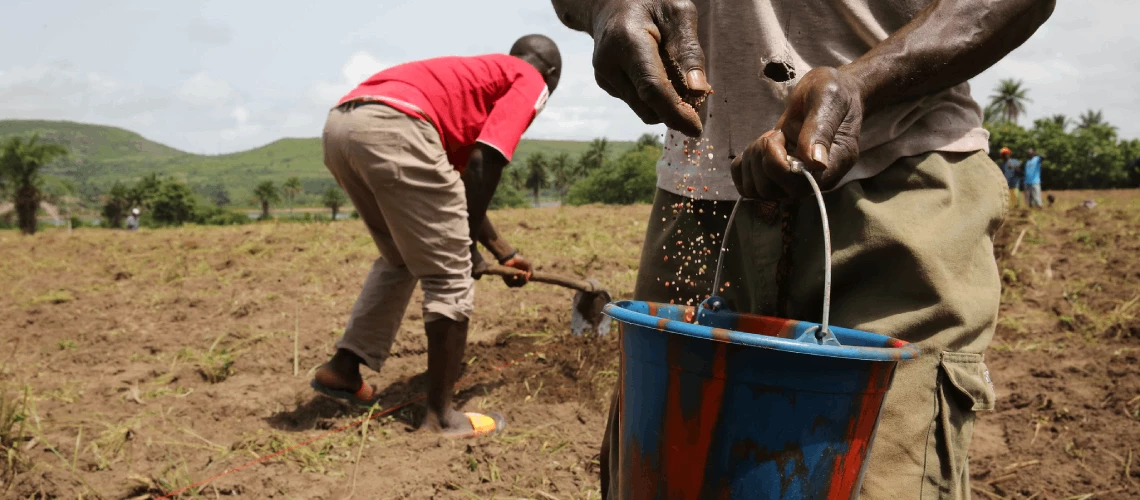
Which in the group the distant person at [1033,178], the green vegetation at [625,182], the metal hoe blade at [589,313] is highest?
the green vegetation at [625,182]

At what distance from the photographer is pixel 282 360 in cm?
408

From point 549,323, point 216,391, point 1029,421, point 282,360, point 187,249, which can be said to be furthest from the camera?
point 187,249

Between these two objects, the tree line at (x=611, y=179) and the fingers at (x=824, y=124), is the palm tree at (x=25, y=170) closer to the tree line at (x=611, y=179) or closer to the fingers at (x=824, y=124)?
the tree line at (x=611, y=179)

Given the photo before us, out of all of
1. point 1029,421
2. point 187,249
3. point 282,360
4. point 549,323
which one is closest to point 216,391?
point 282,360

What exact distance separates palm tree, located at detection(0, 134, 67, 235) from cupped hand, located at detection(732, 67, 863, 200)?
125 feet

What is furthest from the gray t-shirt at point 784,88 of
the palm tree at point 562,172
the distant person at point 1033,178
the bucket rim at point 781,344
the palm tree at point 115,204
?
the palm tree at point 562,172

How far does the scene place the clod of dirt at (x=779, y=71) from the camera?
4.38 ft

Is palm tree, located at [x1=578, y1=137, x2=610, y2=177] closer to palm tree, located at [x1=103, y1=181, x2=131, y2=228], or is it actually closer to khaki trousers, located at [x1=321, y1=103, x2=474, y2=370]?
palm tree, located at [x1=103, y1=181, x2=131, y2=228]

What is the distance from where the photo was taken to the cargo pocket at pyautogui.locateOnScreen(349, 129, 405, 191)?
286cm

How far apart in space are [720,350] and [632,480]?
278mm

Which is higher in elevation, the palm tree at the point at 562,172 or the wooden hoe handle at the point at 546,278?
the palm tree at the point at 562,172

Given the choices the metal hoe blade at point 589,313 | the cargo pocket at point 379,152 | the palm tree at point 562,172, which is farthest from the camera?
the palm tree at point 562,172

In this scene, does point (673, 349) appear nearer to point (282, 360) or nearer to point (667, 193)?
point (667, 193)

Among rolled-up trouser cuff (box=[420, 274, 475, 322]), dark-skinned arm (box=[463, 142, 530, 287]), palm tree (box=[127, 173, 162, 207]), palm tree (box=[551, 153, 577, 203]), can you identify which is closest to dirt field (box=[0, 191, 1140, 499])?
rolled-up trouser cuff (box=[420, 274, 475, 322])
